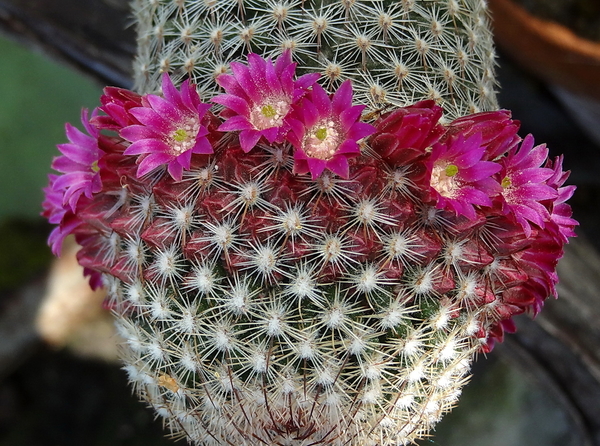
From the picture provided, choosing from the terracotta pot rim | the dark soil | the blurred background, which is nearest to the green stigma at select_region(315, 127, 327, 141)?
the blurred background

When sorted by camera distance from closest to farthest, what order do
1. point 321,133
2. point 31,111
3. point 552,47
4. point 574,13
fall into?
1. point 321,133
2. point 552,47
3. point 574,13
4. point 31,111

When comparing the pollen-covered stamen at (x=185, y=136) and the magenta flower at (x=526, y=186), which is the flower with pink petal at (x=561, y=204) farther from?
the pollen-covered stamen at (x=185, y=136)

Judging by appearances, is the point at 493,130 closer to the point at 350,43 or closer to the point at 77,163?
the point at 350,43

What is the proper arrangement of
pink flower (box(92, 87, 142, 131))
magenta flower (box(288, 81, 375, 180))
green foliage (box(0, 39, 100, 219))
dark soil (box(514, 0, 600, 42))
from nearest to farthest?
1. magenta flower (box(288, 81, 375, 180))
2. pink flower (box(92, 87, 142, 131))
3. dark soil (box(514, 0, 600, 42))
4. green foliage (box(0, 39, 100, 219))

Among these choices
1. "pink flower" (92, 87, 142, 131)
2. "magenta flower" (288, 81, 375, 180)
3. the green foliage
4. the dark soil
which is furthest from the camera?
the green foliage

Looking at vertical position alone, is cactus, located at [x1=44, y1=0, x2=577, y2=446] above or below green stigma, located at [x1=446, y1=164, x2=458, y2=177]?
below

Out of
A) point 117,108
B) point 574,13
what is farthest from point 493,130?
point 574,13

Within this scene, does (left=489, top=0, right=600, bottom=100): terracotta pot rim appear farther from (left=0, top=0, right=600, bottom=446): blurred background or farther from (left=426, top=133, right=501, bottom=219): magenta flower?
(left=426, top=133, right=501, bottom=219): magenta flower
